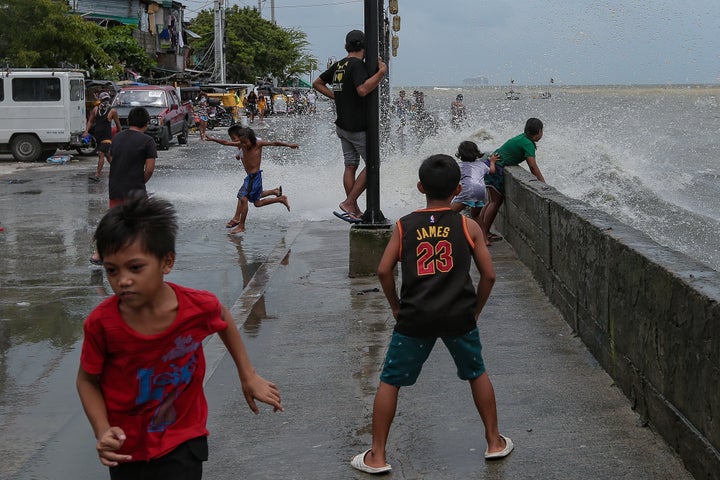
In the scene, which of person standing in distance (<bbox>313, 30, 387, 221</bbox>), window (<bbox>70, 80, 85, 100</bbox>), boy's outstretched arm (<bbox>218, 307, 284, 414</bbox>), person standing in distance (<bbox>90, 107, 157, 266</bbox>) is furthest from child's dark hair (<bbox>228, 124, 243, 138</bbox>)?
window (<bbox>70, 80, 85, 100</bbox>)

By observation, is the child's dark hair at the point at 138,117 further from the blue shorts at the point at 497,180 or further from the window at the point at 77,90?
the window at the point at 77,90

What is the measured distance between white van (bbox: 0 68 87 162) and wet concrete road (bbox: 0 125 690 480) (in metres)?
15.1

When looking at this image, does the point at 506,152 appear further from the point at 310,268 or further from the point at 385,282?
the point at 385,282

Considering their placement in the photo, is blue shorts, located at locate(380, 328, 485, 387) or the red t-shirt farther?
blue shorts, located at locate(380, 328, 485, 387)

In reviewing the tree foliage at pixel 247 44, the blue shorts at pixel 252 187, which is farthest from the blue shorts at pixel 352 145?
the tree foliage at pixel 247 44

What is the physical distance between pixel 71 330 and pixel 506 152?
596 centimetres

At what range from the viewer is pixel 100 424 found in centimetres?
293

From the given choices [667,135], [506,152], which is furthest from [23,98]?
[667,135]

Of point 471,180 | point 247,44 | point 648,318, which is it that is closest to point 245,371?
point 648,318

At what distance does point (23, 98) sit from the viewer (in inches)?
971

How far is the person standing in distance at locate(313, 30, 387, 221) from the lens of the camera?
916 cm

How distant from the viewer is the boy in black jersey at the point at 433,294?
4258 millimetres

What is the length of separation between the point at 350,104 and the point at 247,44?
260 ft

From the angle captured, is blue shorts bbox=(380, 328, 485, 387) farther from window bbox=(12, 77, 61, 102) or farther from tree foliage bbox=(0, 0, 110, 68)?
tree foliage bbox=(0, 0, 110, 68)
